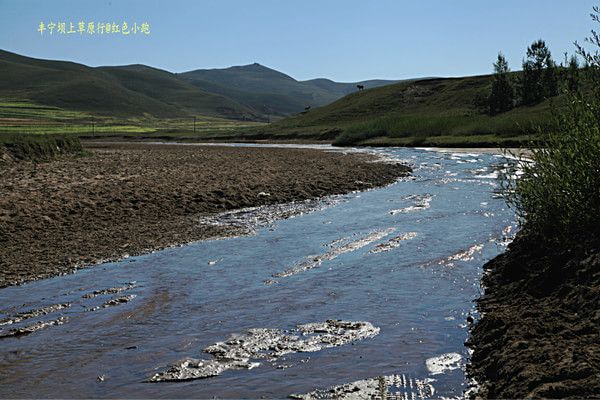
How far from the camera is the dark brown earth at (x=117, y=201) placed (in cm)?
1380

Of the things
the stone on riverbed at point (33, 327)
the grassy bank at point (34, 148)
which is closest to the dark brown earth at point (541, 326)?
the stone on riverbed at point (33, 327)

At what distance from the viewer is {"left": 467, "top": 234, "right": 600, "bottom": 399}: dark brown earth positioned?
6028 millimetres

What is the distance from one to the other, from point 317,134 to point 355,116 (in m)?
35.9

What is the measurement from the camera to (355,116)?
131375mm

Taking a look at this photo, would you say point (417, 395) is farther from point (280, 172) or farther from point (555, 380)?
point (280, 172)

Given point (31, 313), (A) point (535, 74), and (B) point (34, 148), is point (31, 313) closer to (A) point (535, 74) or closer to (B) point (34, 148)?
(B) point (34, 148)

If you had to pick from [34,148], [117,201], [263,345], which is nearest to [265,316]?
[263,345]

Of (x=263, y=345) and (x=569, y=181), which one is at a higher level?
(x=569, y=181)

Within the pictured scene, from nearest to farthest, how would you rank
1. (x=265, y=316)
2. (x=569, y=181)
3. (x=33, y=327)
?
(x=33, y=327), (x=265, y=316), (x=569, y=181)

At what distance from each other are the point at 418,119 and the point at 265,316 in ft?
244

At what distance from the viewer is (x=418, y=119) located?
81500 millimetres

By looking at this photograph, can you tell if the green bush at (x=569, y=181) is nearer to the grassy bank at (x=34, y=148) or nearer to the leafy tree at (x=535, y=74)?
the grassy bank at (x=34, y=148)

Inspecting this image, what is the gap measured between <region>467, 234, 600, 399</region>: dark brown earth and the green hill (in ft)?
12.5

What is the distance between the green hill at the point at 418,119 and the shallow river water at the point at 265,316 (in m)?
4.50
